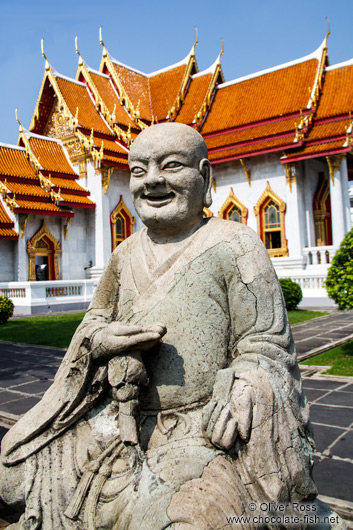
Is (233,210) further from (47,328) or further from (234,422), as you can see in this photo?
(234,422)

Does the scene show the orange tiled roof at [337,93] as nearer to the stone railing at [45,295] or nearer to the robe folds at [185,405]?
the stone railing at [45,295]

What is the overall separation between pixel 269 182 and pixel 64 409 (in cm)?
1684

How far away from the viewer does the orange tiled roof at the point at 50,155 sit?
17.7 meters

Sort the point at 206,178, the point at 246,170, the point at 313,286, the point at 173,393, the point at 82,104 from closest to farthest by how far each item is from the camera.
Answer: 1. the point at 173,393
2. the point at 206,178
3. the point at 313,286
4. the point at 246,170
5. the point at 82,104

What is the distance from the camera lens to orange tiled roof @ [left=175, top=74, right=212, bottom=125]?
813 inches

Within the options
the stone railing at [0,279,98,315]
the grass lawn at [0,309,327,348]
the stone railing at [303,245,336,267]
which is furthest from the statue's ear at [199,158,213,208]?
the stone railing at [303,245,336,267]

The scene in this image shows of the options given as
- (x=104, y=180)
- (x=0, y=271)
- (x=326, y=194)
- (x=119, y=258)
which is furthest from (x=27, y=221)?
(x=119, y=258)

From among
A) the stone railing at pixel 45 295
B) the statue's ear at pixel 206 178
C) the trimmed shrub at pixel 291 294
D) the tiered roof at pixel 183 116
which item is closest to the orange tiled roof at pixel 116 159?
the tiered roof at pixel 183 116

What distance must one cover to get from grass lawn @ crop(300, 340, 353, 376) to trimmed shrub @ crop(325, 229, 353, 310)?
68 cm

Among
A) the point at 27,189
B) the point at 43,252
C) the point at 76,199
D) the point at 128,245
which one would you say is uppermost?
the point at 27,189

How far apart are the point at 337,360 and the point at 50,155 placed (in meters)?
15.1

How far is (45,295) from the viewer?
14406mm

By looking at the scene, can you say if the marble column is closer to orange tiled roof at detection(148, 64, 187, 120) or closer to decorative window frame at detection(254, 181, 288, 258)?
decorative window frame at detection(254, 181, 288, 258)

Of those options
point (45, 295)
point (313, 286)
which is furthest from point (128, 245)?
point (313, 286)
